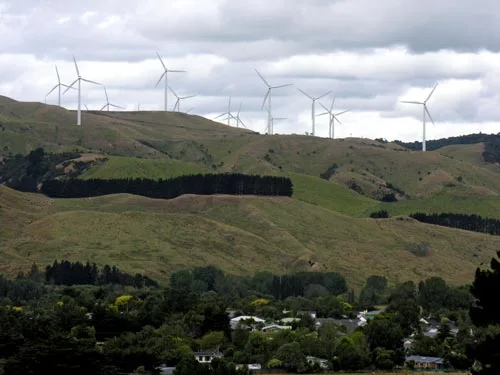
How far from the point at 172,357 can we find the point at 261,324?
4098 cm

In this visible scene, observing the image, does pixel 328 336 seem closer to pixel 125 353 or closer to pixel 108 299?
pixel 125 353

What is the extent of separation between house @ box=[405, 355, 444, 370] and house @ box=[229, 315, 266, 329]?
31.8 metres

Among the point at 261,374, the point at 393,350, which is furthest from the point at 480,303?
the point at 393,350

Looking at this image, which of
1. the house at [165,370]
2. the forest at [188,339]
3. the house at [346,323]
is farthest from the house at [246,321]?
the house at [165,370]

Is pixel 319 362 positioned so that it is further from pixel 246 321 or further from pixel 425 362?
pixel 246 321

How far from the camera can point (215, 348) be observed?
152 m

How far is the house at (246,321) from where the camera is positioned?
175 m

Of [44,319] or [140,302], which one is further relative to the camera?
[140,302]

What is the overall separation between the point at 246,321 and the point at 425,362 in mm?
39956

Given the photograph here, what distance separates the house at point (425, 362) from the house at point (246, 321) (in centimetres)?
3177

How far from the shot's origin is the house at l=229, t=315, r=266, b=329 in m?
175

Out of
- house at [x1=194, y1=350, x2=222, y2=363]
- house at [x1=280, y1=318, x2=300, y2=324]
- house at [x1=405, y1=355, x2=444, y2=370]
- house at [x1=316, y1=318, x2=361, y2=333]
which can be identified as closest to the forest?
house at [x1=280, y1=318, x2=300, y2=324]

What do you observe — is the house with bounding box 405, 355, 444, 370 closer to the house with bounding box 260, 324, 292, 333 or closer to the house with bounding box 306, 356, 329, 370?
the house with bounding box 306, 356, 329, 370

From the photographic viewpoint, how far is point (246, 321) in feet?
582
